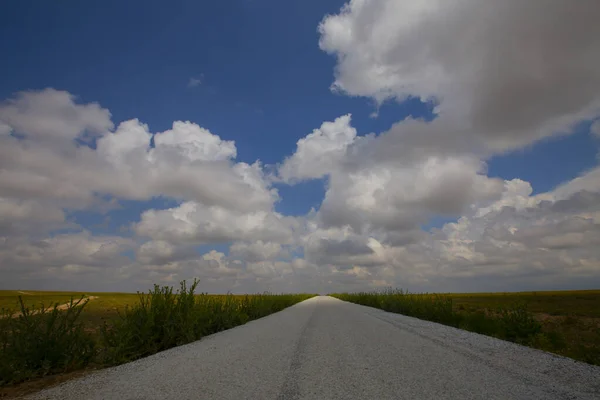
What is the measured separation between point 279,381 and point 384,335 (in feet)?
19.3

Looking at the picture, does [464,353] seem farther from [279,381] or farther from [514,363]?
[279,381]

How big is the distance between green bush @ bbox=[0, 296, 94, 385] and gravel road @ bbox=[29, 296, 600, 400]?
932 mm

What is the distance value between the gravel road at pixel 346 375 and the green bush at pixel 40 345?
0.93 meters

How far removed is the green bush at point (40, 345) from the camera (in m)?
6.07

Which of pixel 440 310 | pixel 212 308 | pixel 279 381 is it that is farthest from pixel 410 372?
pixel 440 310

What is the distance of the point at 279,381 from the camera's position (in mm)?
5004

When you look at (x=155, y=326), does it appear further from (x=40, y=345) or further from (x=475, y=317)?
(x=475, y=317)

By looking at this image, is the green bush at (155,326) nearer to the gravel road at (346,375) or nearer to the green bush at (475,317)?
the gravel road at (346,375)

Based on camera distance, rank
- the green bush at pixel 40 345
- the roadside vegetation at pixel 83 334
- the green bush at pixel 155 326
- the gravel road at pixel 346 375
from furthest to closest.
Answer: the green bush at pixel 155 326 < the roadside vegetation at pixel 83 334 < the green bush at pixel 40 345 < the gravel road at pixel 346 375

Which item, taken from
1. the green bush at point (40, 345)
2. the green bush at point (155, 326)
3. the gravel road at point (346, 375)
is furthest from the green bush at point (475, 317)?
the green bush at point (40, 345)

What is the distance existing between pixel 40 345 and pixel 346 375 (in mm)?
5490

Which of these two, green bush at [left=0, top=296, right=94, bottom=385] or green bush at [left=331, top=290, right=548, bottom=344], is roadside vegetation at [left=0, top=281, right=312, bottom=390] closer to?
green bush at [left=0, top=296, right=94, bottom=385]

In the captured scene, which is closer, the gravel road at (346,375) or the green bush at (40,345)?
the gravel road at (346,375)

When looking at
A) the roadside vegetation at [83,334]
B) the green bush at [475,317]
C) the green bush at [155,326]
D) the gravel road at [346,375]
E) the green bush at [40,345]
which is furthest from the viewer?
the green bush at [475,317]
